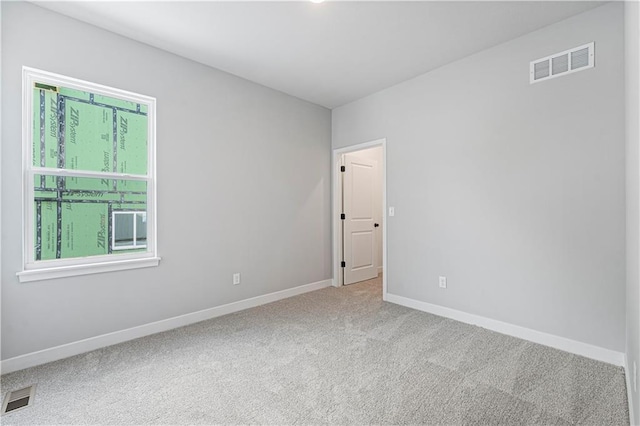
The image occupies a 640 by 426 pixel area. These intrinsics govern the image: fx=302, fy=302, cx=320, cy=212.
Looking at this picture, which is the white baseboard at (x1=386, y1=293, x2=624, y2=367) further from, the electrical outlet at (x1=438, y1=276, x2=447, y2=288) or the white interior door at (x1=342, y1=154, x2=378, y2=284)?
the white interior door at (x1=342, y1=154, x2=378, y2=284)

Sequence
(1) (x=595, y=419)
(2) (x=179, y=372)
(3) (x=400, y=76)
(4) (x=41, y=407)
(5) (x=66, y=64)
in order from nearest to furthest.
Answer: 1. (1) (x=595, y=419)
2. (4) (x=41, y=407)
3. (2) (x=179, y=372)
4. (5) (x=66, y=64)
5. (3) (x=400, y=76)

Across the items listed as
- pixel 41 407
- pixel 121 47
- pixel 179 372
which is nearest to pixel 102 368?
pixel 41 407

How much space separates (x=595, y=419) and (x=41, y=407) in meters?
3.21

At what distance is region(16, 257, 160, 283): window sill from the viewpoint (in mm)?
2256

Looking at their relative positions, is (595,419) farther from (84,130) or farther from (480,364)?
(84,130)

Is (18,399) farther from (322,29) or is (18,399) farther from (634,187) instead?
(634,187)

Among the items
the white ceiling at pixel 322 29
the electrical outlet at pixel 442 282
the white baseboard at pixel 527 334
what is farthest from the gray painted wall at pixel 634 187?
the electrical outlet at pixel 442 282

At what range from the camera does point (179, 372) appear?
85.8 inches

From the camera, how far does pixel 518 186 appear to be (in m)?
2.76

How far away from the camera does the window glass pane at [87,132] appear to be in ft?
7.79

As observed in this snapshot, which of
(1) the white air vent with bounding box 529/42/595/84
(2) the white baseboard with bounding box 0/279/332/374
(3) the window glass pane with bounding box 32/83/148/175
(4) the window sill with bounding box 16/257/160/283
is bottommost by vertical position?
(2) the white baseboard with bounding box 0/279/332/374

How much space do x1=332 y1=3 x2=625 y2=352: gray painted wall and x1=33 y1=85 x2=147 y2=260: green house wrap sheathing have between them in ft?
9.33

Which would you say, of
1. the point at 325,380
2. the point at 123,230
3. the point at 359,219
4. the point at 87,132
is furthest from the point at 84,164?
the point at 359,219

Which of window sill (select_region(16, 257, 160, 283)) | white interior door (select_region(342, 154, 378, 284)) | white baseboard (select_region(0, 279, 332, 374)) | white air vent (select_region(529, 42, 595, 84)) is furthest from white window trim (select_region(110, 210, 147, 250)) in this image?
white air vent (select_region(529, 42, 595, 84))
